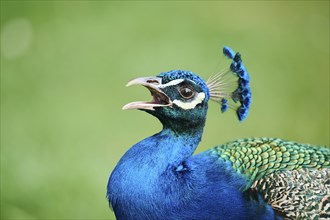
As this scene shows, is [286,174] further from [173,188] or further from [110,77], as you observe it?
[110,77]

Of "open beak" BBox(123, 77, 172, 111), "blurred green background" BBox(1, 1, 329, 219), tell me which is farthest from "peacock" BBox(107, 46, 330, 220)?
"blurred green background" BBox(1, 1, 329, 219)

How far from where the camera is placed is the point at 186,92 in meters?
2.49

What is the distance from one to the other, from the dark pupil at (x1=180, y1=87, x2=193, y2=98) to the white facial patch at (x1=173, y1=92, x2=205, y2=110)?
0.02 m

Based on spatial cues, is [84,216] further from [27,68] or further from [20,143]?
[27,68]

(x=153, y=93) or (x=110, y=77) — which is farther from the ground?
(x=110, y=77)

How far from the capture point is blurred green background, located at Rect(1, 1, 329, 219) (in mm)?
3918

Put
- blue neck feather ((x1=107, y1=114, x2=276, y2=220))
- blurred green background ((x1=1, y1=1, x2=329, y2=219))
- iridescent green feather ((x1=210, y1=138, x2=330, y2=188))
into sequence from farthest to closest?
1. blurred green background ((x1=1, y1=1, x2=329, y2=219))
2. iridescent green feather ((x1=210, y1=138, x2=330, y2=188))
3. blue neck feather ((x1=107, y1=114, x2=276, y2=220))

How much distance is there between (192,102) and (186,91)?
45mm

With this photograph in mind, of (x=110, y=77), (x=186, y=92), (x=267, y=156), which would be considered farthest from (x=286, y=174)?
(x=110, y=77)

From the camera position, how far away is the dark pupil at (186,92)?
249 cm

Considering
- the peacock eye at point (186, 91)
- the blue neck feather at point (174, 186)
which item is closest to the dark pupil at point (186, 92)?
the peacock eye at point (186, 91)

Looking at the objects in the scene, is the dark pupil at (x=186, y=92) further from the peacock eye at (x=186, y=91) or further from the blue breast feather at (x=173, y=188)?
the blue breast feather at (x=173, y=188)

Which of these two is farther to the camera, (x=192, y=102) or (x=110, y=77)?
(x=110, y=77)

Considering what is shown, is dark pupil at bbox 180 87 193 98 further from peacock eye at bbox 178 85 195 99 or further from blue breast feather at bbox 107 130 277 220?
blue breast feather at bbox 107 130 277 220
